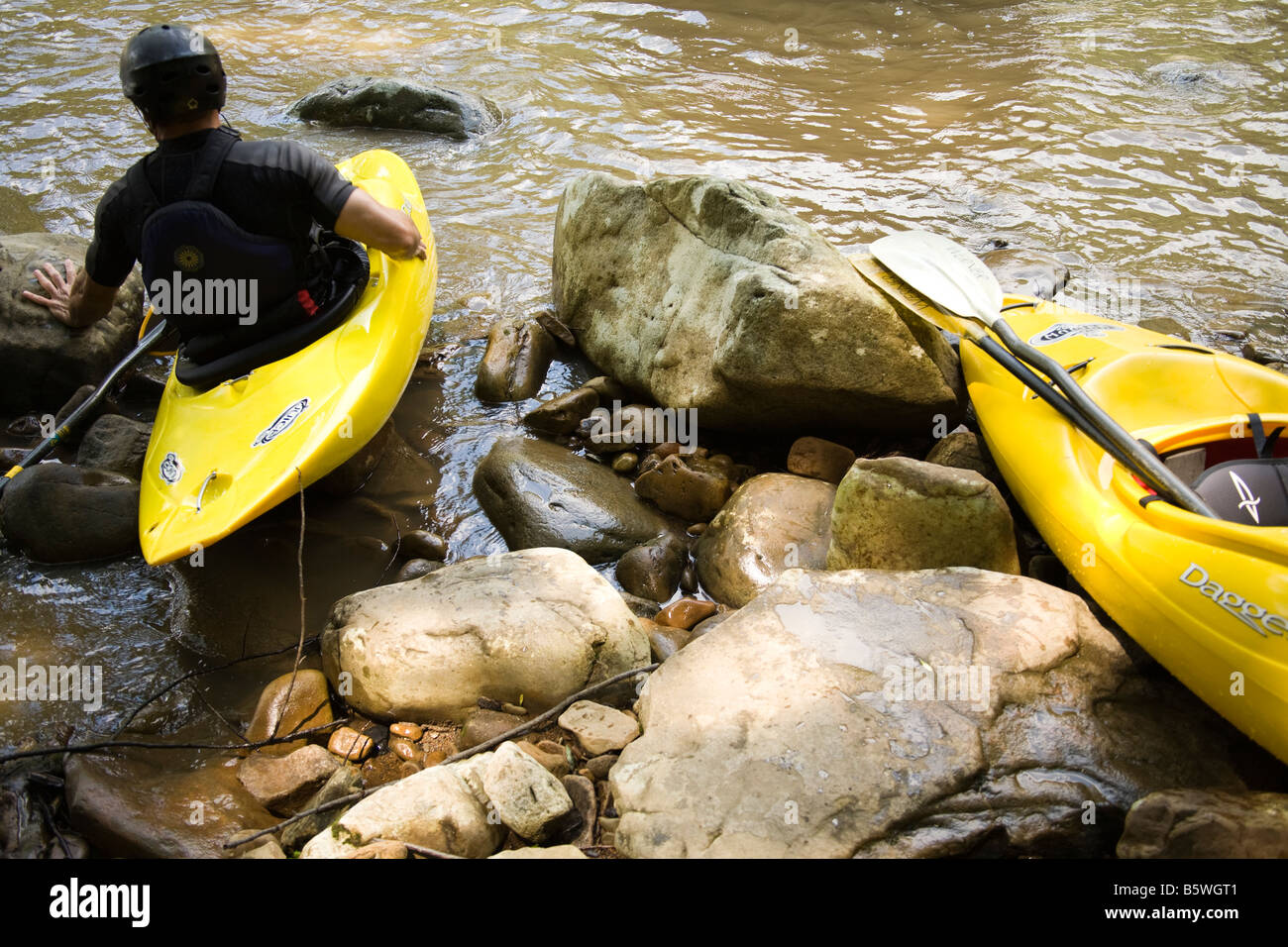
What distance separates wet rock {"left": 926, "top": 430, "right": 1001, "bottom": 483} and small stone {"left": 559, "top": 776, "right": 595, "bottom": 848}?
2002 mm

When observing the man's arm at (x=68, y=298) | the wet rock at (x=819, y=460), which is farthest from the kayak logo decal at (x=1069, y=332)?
the man's arm at (x=68, y=298)

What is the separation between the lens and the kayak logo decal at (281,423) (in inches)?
128

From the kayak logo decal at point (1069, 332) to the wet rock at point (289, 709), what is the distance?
10.6 feet

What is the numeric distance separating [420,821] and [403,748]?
1.64 ft

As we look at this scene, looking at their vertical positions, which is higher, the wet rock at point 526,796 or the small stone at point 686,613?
the wet rock at point 526,796

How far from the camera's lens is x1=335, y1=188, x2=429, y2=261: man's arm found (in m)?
3.33

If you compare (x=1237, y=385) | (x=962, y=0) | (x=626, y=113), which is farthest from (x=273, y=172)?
(x=962, y=0)

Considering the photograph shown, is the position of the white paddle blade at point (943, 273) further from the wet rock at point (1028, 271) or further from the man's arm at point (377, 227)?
the man's arm at point (377, 227)

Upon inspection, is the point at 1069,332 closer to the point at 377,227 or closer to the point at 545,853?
the point at 377,227

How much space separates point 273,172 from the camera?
10.2ft

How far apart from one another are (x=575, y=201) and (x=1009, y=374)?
243 centimetres

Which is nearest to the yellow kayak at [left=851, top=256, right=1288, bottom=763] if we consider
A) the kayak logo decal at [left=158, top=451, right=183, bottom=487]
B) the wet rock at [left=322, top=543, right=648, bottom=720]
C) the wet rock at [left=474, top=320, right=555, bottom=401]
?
the wet rock at [left=322, top=543, right=648, bottom=720]

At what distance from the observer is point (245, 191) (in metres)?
3.11
